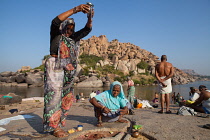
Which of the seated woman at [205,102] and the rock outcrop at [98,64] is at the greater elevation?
the rock outcrop at [98,64]

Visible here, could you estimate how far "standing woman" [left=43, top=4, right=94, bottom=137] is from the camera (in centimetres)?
282

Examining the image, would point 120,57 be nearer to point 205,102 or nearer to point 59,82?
point 205,102

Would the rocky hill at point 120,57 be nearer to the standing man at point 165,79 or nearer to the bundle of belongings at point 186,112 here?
the standing man at point 165,79

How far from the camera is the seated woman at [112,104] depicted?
11.9 feet

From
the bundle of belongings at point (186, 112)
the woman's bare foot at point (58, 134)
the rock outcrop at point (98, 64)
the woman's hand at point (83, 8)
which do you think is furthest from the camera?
the rock outcrop at point (98, 64)

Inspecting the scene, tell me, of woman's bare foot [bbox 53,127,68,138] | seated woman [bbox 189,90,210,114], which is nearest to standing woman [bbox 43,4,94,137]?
woman's bare foot [bbox 53,127,68,138]

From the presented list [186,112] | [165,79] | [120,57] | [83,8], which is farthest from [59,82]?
[120,57]

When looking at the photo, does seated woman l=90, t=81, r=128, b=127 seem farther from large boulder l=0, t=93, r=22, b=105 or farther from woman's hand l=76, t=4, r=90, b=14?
large boulder l=0, t=93, r=22, b=105

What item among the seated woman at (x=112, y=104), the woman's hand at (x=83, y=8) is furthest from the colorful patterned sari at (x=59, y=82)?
the seated woman at (x=112, y=104)

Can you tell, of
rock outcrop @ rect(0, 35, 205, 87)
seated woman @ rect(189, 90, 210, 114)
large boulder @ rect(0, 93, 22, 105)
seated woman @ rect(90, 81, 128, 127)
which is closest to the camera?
seated woman @ rect(90, 81, 128, 127)

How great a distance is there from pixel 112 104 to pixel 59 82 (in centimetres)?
139

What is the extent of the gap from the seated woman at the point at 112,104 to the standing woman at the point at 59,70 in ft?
2.65

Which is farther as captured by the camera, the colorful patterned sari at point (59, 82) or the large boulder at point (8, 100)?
the large boulder at point (8, 100)

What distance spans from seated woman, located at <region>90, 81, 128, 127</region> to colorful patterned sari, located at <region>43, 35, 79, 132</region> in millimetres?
753
